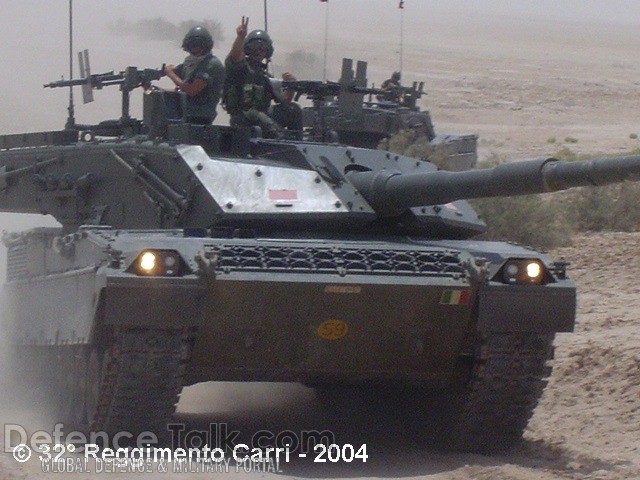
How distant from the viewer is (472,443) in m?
10.7

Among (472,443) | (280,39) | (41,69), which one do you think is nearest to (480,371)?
(472,443)

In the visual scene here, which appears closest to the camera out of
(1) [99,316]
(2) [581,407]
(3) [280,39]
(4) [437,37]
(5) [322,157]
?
(1) [99,316]

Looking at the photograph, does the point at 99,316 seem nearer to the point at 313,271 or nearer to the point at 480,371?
the point at 313,271

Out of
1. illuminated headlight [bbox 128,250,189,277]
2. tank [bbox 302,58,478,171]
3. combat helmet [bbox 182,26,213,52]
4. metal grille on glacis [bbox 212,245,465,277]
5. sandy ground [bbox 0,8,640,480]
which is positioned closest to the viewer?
illuminated headlight [bbox 128,250,189,277]

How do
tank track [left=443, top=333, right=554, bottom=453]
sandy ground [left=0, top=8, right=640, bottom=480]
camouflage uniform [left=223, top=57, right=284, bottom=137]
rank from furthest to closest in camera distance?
camouflage uniform [left=223, top=57, right=284, bottom=137], tank track [left=443, top=333, right=554, bottom=453], sandy ground [left=0, top=8, right=640, bottom=480]

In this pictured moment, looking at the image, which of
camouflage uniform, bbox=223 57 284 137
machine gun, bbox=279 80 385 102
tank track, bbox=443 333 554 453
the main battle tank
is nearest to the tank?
machine gun, bbox=279 80 385 102

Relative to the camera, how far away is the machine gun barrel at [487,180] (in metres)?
9.12

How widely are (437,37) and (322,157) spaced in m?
63.9

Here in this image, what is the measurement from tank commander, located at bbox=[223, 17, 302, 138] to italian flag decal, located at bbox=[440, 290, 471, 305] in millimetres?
2668

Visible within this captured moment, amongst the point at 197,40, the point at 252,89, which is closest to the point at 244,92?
the point at 252,89

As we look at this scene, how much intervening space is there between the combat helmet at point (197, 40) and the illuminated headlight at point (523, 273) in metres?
3.32

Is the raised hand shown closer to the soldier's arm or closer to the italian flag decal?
the soldier's arm

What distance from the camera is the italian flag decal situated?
9.79m

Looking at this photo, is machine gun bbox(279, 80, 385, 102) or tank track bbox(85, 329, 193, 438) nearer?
tank track bbox(85, 329, 193, 438)
